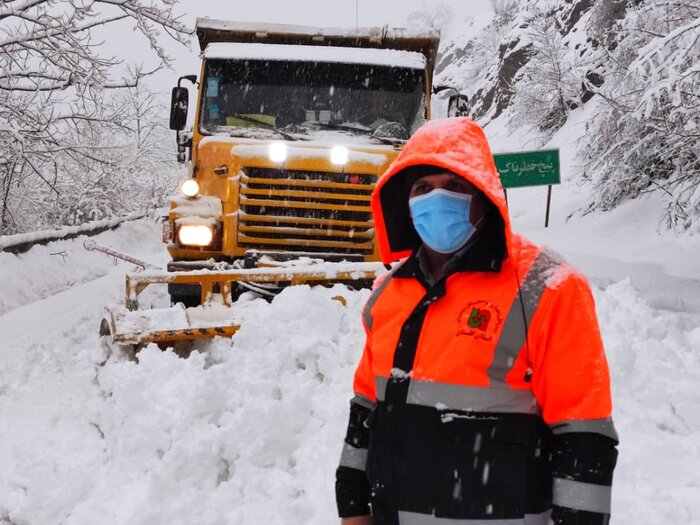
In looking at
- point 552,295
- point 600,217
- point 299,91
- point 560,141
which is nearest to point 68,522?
point 552,295

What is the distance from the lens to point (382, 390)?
64.9 inches

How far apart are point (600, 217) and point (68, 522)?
44.6 feet

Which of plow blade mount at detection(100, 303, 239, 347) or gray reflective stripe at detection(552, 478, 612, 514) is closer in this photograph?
gray reflective stripe at detection(552, 478, 612, 514)

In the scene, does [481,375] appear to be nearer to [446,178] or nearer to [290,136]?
[446,178]

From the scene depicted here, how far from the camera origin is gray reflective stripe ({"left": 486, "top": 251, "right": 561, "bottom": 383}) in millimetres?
1451

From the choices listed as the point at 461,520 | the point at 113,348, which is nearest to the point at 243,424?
the point at 113,348

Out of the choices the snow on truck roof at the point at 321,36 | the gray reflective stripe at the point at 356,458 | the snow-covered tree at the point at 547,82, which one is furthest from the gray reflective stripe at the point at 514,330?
the snow-covered tree at the point at 547,82

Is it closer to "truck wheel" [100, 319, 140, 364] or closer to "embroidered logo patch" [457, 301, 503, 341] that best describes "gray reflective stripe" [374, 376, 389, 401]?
"embroidered logo patch" [457, 301, 503, 341]

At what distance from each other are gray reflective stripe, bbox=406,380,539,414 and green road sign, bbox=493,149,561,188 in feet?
31.9

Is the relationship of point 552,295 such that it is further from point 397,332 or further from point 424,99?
point 424,99

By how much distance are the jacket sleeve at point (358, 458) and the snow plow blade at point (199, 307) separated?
261cm

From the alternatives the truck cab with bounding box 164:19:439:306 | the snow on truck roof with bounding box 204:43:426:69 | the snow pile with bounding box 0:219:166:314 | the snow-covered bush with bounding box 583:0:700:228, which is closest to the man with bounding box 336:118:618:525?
the truck cab with bounding box 164:19:439:306

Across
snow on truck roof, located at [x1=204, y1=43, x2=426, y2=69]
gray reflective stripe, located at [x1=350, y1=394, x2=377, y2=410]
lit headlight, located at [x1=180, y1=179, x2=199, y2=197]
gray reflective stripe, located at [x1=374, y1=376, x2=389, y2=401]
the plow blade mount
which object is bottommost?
the plow blade mount

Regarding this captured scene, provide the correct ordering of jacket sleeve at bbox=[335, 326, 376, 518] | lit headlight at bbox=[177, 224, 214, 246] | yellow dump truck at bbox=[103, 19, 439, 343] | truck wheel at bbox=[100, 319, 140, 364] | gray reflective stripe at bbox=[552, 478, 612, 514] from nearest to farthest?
gray reflective stripe at bbox=[552, 478, 612, 514] < jacket sleeve at bbox=[335, 326, 376, 518] < truck wheel at bbox=[100, 319, 140, 364] < yellow dump truck at bbox=[103, 19, 439, 343] < lit headlight at bbox=[177, 224, 214, 246]
